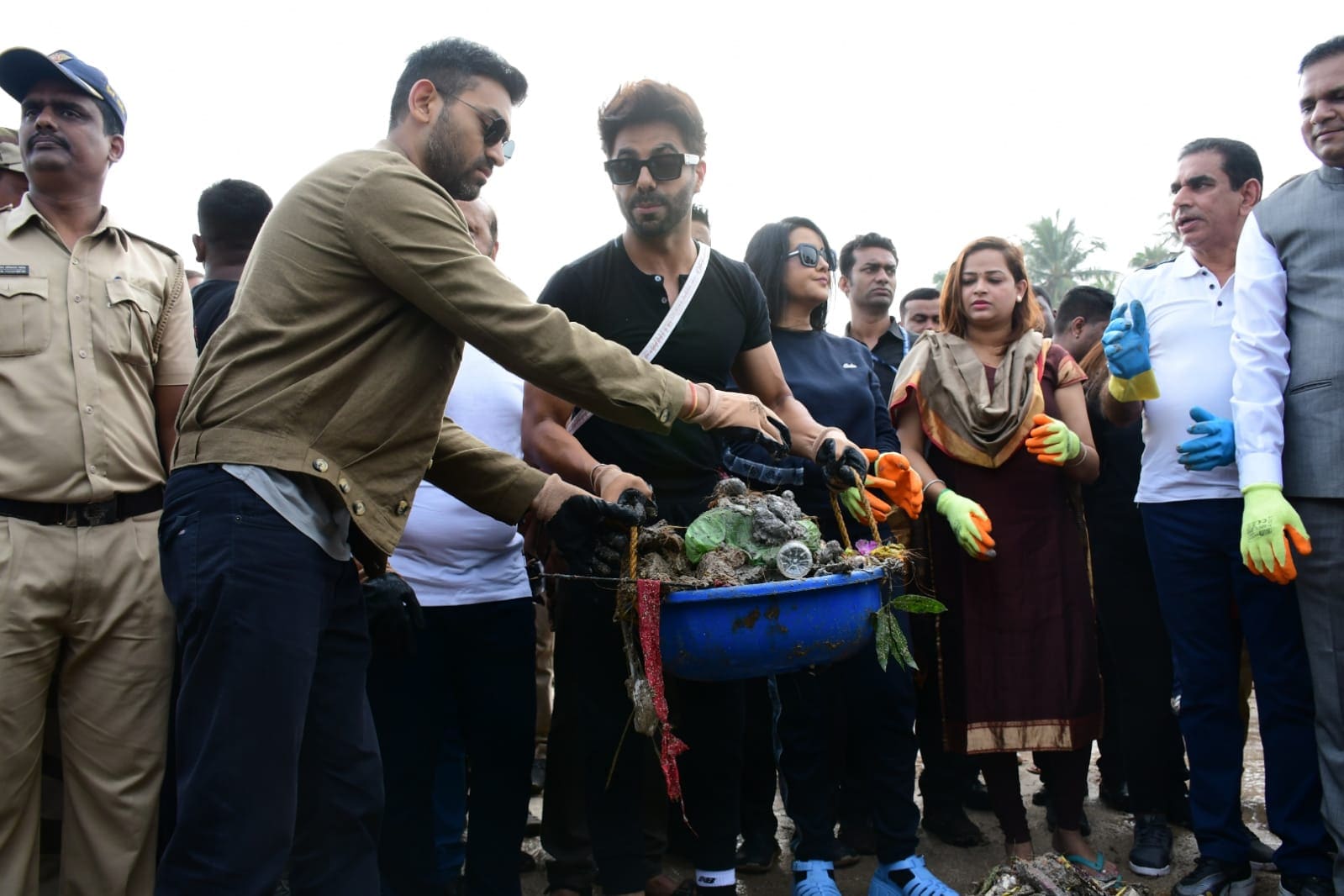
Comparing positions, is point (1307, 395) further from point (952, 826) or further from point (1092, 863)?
point (952, 826)

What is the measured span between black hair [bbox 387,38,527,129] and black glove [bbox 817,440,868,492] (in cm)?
133

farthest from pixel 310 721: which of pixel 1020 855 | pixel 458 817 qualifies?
pixel 1020 855

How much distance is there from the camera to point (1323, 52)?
324cm

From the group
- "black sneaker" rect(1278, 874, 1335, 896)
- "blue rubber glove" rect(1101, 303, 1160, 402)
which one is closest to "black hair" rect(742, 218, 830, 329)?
"blue rubber glove" rect(1101, 303, 1160, 402)

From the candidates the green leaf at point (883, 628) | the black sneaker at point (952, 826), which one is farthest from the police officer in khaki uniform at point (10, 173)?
the black sneaker at point (952, 826)

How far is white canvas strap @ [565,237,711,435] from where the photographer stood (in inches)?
122

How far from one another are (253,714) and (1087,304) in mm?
4729

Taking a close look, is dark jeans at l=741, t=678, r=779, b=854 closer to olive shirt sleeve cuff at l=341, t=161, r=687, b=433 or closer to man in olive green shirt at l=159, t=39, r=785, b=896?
man in olive green shirt at l=159, t=39, r=785, b=896

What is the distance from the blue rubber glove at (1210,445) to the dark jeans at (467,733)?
2274 millimetres

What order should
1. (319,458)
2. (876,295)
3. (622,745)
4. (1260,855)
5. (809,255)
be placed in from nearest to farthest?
1. (319,458)
2. (622,745)
3. (1260,855)
4. (809,255)
5. (876,295)

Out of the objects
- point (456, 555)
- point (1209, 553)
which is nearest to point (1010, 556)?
point (1209, 553)

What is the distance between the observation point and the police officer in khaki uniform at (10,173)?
354 cm

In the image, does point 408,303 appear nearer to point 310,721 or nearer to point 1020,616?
point 310,721

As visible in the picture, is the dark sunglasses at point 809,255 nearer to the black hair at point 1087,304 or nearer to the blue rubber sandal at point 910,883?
the black hair at point 1087,304
